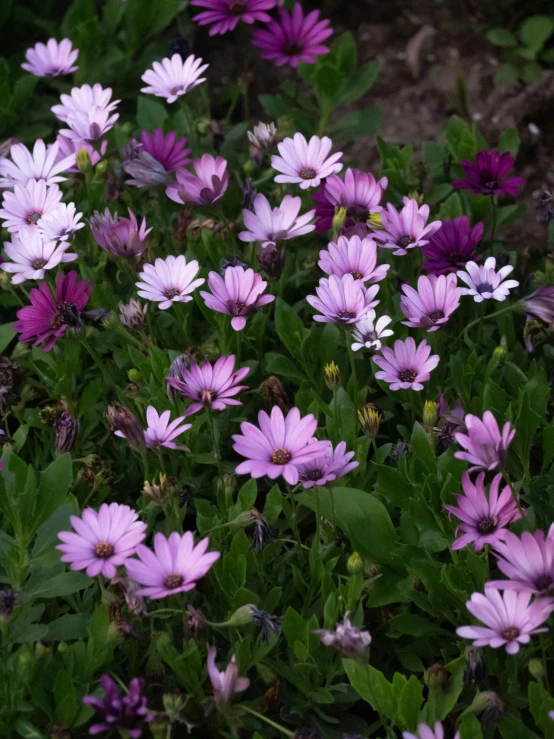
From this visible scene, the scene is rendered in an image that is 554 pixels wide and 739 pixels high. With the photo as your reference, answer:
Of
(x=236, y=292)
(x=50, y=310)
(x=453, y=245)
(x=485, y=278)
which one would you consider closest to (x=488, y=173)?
(x=453, y=245)

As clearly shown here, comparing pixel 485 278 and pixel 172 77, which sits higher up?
pixel 172 77

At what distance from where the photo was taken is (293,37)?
115 inches

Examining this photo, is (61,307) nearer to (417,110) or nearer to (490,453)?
(490,453)

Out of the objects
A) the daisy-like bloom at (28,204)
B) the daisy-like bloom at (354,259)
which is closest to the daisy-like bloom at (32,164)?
the daisy-like bloom at (28,204)

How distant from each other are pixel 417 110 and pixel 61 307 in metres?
2.11

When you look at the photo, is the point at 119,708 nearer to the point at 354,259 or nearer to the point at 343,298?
the point at 343,298

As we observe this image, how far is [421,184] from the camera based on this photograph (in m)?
2.80

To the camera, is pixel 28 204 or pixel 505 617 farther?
pixel 28 204

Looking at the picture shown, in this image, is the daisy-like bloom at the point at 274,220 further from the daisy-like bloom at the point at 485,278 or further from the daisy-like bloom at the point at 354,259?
the daisy-like bloom at the point at 485,278

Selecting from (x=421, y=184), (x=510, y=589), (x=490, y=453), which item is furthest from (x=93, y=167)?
(x=510, y=589)

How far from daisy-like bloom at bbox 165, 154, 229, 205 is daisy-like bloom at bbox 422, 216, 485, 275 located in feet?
1.75

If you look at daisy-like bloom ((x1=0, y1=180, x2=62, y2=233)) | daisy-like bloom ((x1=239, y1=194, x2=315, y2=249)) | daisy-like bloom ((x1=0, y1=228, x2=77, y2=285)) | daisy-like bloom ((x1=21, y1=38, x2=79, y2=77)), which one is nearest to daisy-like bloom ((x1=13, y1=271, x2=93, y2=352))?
daisy-like bloom ((x1=0, y1=228, x2=77, y2=285))

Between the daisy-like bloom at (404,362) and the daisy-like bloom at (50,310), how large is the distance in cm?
69

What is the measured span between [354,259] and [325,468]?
56 cm
